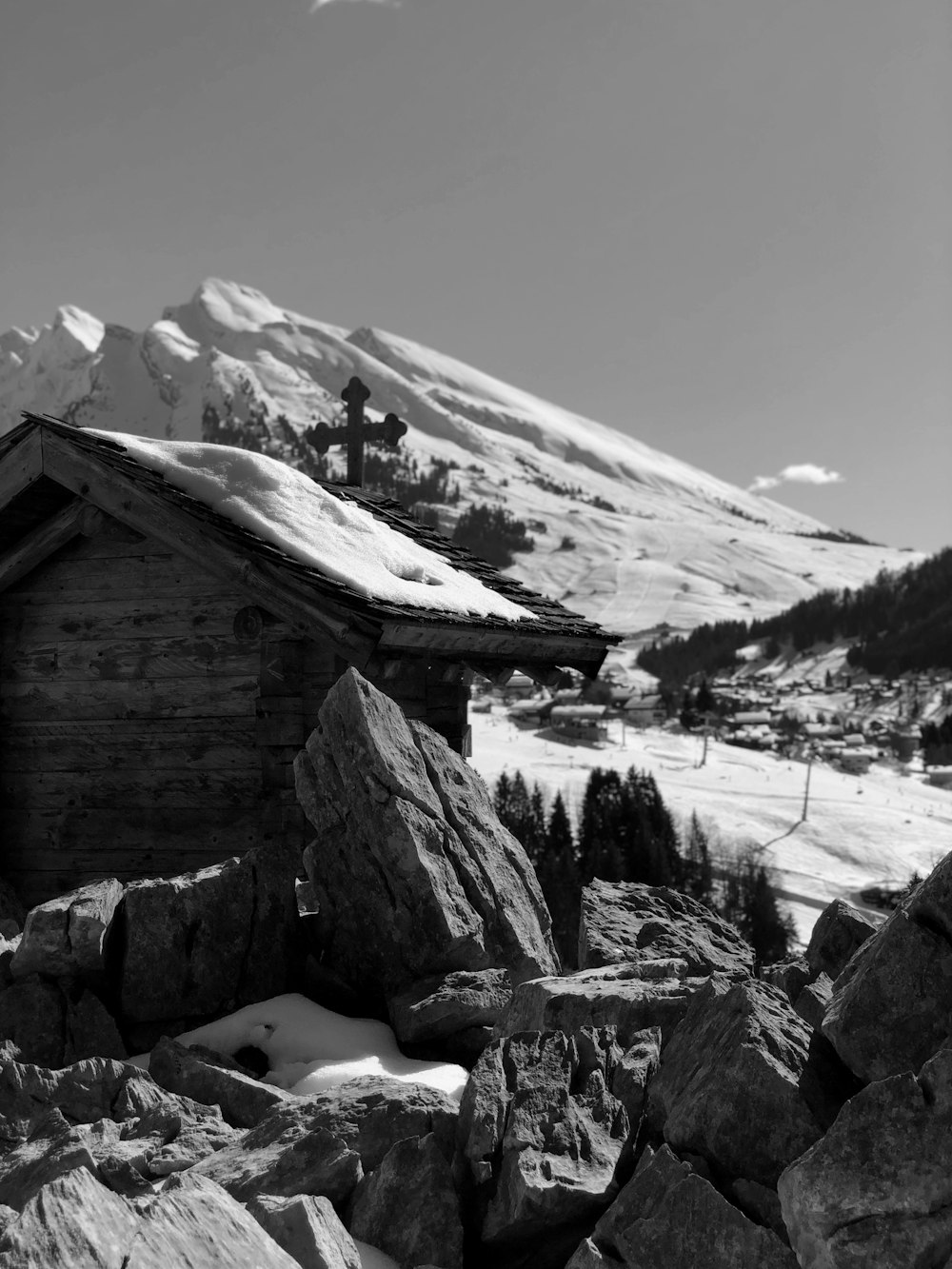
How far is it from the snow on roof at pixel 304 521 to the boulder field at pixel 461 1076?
2242mm

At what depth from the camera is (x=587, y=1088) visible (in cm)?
313

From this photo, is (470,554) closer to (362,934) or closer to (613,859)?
(362,934)

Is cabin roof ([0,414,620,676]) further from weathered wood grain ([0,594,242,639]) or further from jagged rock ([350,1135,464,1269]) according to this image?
jagged rock ([350,1135,464,1269])

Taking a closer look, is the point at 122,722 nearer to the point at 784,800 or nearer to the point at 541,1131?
the point at 541,1131

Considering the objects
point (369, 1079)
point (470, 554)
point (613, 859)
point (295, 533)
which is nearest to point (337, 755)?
point (369, 1079)

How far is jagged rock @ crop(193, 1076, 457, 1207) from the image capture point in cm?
293

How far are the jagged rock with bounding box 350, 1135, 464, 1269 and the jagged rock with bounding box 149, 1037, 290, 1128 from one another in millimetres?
699

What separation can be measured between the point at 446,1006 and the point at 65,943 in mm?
1645

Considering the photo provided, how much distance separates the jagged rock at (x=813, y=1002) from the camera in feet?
11.4

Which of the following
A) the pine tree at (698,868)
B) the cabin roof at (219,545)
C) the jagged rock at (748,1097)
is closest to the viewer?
the jagged rock at (748,1097)

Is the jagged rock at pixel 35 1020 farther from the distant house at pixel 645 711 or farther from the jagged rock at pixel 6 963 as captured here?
the distant house at pixel 645 711

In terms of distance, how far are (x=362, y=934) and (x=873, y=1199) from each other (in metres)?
3.04

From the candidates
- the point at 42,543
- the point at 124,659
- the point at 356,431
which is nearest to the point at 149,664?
the point at 124,659

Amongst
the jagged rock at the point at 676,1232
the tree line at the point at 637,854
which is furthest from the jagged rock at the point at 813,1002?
the tree line at the point at 637,854
